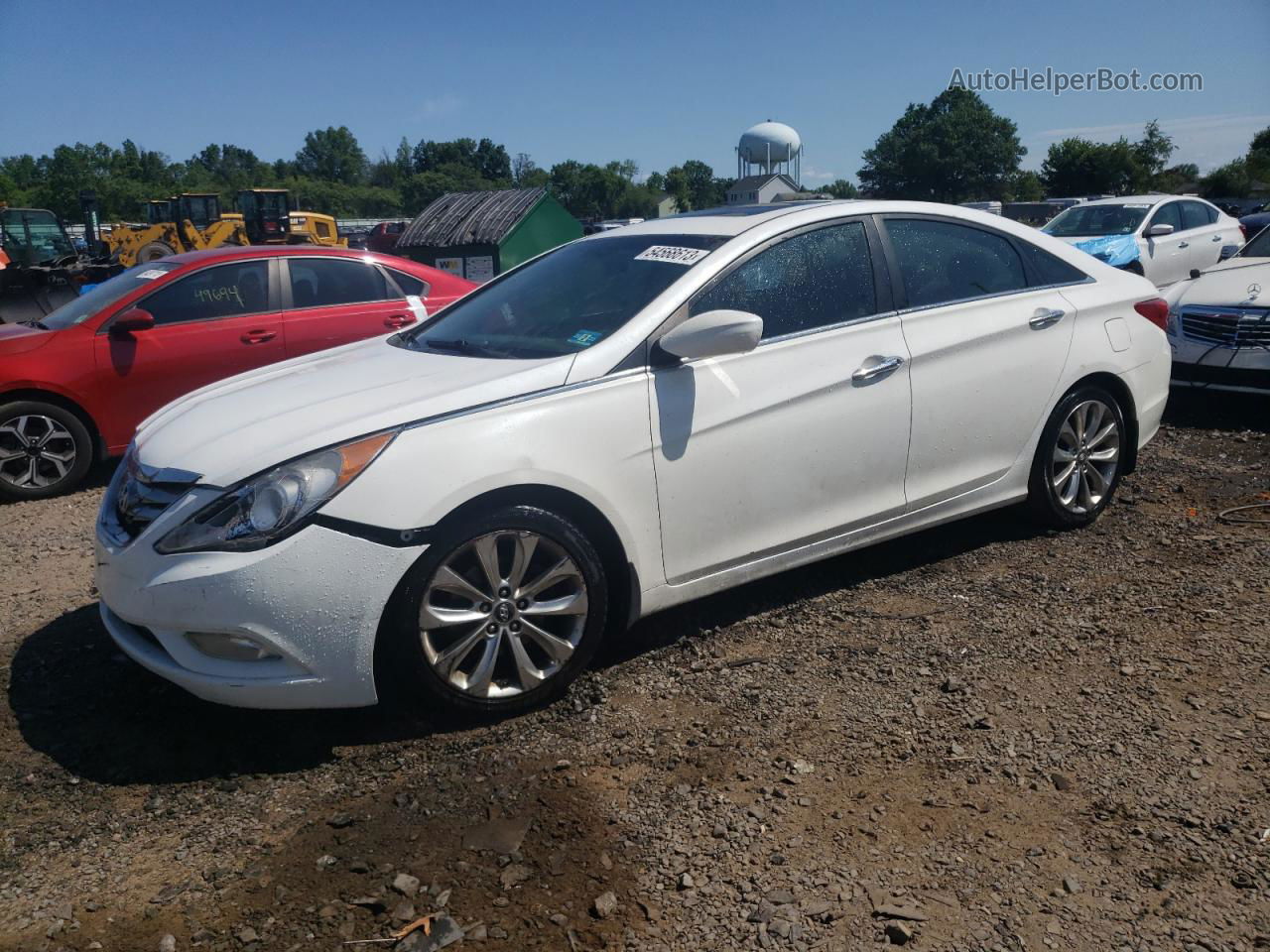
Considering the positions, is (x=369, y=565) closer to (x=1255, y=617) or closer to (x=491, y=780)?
(x=491, y=780)

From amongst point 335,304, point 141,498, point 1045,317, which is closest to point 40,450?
point 335,304

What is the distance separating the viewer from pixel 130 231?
22953 mm

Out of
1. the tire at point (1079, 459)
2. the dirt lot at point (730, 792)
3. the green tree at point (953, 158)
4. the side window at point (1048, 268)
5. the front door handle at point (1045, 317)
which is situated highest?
the green tree at point (953, 158)

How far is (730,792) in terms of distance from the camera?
116 inches

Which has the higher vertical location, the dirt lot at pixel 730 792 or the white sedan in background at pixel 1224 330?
the white sedan in background at pixel 1224 330

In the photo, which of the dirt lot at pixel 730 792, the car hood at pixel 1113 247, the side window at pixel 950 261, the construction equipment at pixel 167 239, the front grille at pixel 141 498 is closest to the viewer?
the dirt lot at pixel 730 792

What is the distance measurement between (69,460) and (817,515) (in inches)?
204

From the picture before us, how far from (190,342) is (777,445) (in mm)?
4725

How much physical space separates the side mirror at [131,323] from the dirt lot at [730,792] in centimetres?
280

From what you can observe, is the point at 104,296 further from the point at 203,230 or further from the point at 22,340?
the point at 203,230

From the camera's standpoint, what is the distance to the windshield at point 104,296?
6.83 meters

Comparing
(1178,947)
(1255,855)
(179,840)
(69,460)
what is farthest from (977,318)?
(69,460)

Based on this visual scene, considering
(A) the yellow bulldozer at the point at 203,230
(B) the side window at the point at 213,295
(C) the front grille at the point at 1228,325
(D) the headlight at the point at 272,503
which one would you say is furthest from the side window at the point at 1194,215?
(A) the yellow bulldozer at the point at 203,230

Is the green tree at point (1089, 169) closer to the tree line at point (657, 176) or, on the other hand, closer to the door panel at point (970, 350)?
the tree line at point (657, 176)
